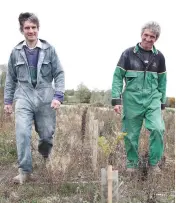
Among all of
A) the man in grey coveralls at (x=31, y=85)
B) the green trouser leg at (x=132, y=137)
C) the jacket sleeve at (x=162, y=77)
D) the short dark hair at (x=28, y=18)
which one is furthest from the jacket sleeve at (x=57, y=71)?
the jacket sleeve at (x=162, y=77)

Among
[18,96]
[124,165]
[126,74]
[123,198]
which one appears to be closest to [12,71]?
[18,96]

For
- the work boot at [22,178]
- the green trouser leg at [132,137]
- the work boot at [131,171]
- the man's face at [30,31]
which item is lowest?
the work boot at [22,178]

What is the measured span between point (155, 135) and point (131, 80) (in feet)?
2.39

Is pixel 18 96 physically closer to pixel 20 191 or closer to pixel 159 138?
pixel 20 191

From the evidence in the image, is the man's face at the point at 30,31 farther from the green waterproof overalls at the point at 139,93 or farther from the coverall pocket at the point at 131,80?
the coverall pocket at the point at 131,80

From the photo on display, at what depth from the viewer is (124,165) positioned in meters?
5.66

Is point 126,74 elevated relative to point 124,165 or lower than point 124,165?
elevated

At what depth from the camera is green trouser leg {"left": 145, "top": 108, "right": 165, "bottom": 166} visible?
5.33 meters

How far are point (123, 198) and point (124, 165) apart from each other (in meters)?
1.26

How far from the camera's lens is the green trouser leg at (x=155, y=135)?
5.33 metres

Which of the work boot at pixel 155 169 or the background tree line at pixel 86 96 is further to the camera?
the background tree line at pixel 86 96

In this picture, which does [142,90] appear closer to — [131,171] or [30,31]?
[131,171]

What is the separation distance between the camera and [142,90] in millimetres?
5477

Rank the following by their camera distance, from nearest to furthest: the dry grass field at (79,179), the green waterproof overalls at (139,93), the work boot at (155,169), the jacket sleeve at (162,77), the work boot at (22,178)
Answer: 1. the dry grass field at (79,179)
2. the work boot at (22,178)
3. the work boot at (155,169)
4. the green waterproof overalls at (139,93)
5. the jacket sleeve at (162,77)
